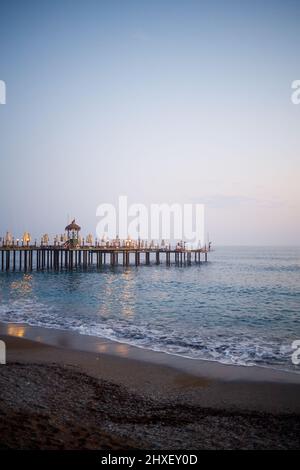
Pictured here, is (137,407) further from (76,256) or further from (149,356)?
(76,256)

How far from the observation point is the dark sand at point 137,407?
5.72 meters

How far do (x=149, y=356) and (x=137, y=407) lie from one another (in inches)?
176

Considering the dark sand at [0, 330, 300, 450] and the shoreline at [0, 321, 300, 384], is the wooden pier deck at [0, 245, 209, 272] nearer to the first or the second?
the shoreline at [0, 321, 300, 384]

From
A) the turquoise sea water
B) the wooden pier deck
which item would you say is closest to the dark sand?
the turquoise sea water

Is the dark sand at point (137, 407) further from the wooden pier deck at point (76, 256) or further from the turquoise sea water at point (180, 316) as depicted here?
the wooden pier deck at point (76, 256)

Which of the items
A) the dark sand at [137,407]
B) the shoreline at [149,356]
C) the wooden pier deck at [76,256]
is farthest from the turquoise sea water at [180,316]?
the wooden pier deck at [76,256]

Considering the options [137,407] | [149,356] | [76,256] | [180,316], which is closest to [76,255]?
[76,256]

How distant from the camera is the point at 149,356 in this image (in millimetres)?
11773

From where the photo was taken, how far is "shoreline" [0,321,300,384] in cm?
985

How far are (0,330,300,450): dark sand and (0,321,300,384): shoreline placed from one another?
0.39 feet

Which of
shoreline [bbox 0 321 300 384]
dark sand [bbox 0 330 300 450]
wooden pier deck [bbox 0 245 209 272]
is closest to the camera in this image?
dark sand [bbox 0 330 300 450]

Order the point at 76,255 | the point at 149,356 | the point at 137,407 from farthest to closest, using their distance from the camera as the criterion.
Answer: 1. the point at 76,255
2. the point at 149,356
3. the point at 137,407
